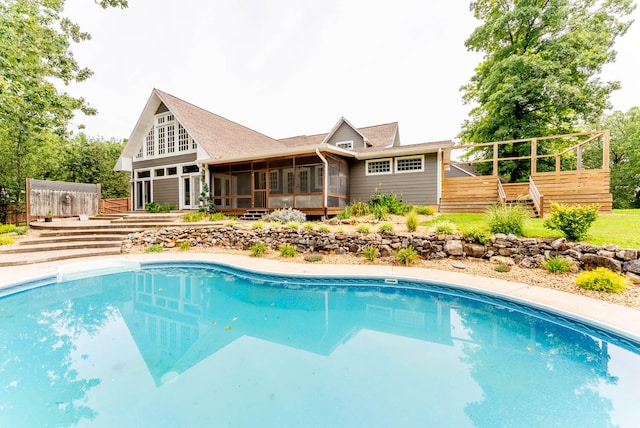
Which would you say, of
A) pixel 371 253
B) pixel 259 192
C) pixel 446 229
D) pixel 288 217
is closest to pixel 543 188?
pixel 446 229

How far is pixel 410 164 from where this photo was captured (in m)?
13.7

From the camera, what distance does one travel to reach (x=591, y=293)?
5332 millimetres

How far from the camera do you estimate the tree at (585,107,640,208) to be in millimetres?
23172

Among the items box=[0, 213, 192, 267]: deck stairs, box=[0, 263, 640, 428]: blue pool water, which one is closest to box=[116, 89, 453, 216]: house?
box=[0, 213, 192, 267]: deck stairs

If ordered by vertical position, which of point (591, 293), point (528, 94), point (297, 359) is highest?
point (528, 94)

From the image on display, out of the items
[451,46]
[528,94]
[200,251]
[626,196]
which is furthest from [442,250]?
[626,196]

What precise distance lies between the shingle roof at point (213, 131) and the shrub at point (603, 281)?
14.8 m

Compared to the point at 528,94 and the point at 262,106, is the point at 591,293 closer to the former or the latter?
the point at 528,94

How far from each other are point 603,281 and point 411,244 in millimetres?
4145

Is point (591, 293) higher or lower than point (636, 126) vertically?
lower

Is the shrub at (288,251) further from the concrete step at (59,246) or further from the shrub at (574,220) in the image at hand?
the shrub at (574,220)

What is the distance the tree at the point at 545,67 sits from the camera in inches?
601

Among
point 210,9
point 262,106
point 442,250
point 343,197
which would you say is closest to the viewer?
point 442,250

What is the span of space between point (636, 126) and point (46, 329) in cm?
3874
